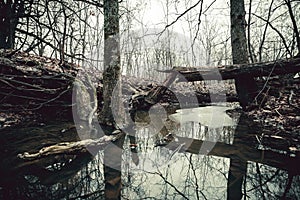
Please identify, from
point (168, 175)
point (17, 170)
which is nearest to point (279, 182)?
point (168, 175)

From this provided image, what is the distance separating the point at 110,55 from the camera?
4855 mm

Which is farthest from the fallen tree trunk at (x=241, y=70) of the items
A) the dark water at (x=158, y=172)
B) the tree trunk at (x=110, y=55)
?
the dark water at (x=158, y=172)

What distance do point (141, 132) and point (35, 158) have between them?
Result: 243 cm

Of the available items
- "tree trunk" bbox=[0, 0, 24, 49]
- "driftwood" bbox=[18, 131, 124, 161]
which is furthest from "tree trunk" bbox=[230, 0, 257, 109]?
"tree trunk" bbox=[0, 0, 24, 49]

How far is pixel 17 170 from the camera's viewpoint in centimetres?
275

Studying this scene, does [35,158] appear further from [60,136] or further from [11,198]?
[60,136]

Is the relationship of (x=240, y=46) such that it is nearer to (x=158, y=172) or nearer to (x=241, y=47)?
(x=241, y=47)

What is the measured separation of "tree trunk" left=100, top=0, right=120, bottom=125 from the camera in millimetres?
4809

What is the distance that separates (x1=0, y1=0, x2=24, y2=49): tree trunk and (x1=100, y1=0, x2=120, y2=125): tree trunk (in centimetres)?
499

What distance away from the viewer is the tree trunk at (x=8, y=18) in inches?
321

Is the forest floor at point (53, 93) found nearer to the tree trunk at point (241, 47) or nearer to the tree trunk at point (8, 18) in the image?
the tree trunk at point (241, 47)

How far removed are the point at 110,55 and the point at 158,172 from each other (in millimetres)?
2785

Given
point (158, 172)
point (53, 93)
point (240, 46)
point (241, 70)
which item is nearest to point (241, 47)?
point (240, 46)

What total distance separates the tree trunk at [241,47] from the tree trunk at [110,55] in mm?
3166
